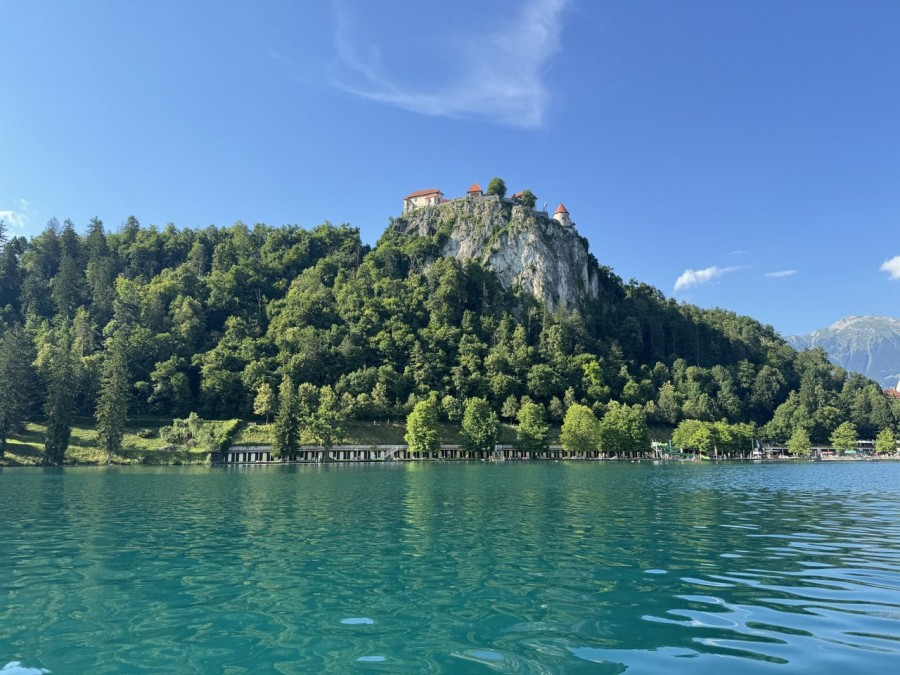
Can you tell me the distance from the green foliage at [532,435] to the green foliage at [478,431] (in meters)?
6.21

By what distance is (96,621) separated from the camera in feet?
44.1

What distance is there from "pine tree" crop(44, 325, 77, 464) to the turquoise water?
77704 mm

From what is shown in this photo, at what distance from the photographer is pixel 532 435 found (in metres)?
139

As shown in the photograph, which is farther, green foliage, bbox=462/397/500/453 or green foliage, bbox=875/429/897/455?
green foliage, bbox=875/429/897/455

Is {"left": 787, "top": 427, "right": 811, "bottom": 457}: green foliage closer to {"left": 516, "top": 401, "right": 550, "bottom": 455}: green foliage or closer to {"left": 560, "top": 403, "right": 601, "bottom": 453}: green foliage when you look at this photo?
{"left": 560, "top": 403, "right": 601, "bottom": 453}: green foliage

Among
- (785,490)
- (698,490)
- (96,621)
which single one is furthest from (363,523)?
(785,490)

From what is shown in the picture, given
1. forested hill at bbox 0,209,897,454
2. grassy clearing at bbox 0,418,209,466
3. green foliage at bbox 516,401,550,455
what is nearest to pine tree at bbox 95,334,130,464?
grassy clearing at bbox 0,418,209,466

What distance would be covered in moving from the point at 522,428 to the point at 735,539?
386 feet

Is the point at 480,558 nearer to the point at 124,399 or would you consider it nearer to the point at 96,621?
the point at 96,621

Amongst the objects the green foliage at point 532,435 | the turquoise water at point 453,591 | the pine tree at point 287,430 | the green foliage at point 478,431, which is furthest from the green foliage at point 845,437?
the turquoise water at point 453,591

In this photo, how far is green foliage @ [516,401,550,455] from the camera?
456 ft

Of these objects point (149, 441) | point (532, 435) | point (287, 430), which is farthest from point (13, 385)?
point (532, 435)

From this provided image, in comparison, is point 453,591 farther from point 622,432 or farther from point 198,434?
point 622,432

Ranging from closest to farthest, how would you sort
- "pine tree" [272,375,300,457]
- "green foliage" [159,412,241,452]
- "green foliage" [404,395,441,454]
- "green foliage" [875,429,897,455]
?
1. "green foliage" [159,412,241,452]
2. "pine tree" [272,375,300,457]
3. "green foliage" [404,395,441,454]
4. "green foliage" [875,429,897,455]
